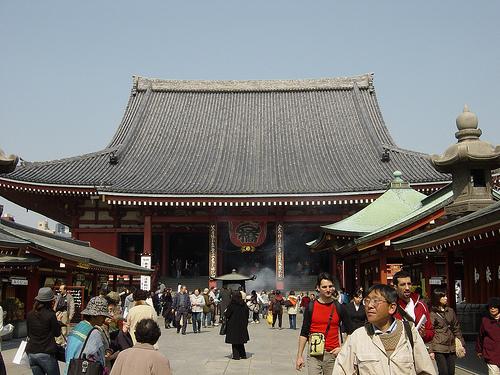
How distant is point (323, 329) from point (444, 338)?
7.14ft

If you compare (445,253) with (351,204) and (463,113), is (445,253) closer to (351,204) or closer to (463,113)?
(463,113)

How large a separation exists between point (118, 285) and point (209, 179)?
22.2ft

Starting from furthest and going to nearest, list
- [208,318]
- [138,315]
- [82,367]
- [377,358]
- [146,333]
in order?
[208,318] < [138,315] < [82,367] < [146,333] < [377,358]

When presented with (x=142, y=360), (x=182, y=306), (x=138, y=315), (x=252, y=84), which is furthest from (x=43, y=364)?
(x=252, y=84)

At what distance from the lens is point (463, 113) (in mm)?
16547

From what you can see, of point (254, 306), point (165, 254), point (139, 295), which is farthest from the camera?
point (165, 254)

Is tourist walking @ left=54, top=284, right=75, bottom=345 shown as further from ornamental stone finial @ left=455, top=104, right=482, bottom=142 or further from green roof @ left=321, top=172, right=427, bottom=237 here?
ornamental stone finial @ left=455, top=104, right=482, bottom=142

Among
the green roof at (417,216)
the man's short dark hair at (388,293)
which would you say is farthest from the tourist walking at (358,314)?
the man's short dark hair at (388,293)

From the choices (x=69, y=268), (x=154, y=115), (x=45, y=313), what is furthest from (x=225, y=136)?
(x=45, y=313)

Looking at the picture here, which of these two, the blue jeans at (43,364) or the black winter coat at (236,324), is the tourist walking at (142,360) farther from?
the black winter coat at (236,324)

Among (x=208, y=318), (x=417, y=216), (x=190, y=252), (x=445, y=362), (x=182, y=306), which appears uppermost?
(x=190, y=252)

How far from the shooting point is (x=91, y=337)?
5.99 m

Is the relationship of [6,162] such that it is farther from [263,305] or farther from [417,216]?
[263,305]

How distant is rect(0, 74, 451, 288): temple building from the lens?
99.5 ft
